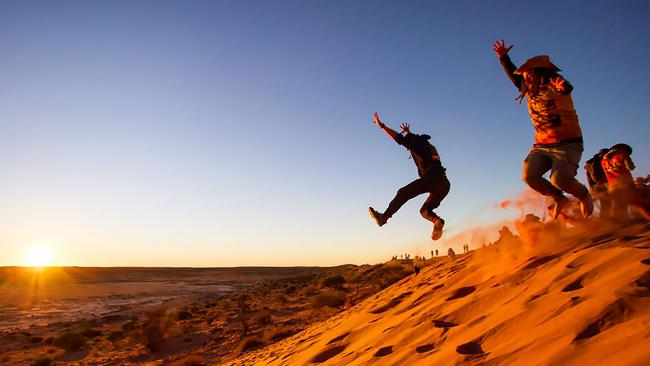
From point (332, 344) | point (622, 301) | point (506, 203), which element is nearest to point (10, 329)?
point (332, 344)

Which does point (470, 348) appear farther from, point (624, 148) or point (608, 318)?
point (624, 148)

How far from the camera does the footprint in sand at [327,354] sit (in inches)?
177

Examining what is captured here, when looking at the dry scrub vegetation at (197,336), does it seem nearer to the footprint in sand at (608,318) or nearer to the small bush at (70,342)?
the small bush at (70,342)

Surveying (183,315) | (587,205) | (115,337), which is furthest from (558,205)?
(183,315)

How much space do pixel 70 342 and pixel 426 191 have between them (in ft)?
55.8

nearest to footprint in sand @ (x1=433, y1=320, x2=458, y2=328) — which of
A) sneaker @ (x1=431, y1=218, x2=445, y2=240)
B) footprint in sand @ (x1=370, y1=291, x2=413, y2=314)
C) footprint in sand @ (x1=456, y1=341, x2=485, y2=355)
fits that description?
footprint in sand @ (x1=456, y1=341, x2=485, y2=355)

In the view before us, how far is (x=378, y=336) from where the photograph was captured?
4328mm

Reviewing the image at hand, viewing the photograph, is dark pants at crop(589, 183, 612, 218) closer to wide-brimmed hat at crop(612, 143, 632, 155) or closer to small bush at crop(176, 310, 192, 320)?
wide-brimmed hat at crop(612, 143, 632, 155)

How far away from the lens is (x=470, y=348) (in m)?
2.96

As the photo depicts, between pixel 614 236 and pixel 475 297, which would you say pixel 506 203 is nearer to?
pixel 614 236

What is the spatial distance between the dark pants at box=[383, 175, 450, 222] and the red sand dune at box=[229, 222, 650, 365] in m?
0.93

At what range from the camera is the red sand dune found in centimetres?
240

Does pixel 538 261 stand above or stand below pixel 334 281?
above

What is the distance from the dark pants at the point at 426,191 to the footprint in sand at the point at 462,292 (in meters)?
1.40
